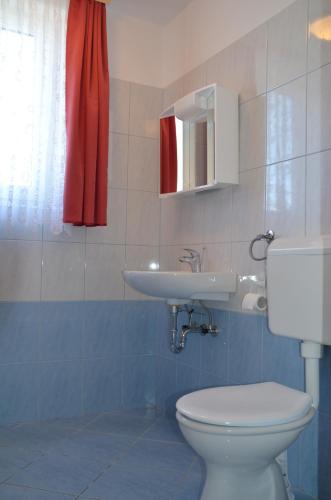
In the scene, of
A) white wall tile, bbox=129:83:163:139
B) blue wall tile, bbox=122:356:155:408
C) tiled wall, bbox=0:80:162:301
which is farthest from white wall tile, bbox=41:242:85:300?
white wall tile, bbox=129:83:163:139

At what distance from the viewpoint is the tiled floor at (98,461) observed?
5.88ft

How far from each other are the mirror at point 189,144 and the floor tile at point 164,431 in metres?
1.28

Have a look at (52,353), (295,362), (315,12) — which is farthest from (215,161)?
(52,353)

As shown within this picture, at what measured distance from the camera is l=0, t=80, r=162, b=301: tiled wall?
2.52 m

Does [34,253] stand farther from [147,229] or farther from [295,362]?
[295,362]

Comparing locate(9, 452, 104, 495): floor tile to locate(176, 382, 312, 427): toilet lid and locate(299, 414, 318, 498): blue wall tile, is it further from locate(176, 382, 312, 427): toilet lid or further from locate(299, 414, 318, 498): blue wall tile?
locate(299, 414, 318, 498): blue wall tile

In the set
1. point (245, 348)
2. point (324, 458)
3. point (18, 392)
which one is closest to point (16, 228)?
point (18, 392)

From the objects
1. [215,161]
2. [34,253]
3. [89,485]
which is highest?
[215,161]

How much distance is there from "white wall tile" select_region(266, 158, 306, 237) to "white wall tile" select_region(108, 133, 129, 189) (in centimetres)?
108

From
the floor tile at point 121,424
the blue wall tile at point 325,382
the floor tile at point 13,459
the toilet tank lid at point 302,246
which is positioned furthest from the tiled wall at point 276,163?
the floor tile at point 13,459

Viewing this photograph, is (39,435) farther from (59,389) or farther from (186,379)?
(186,379)

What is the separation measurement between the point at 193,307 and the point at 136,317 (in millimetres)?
461

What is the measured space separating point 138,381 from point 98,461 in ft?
2.68

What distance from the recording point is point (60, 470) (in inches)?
77.1
